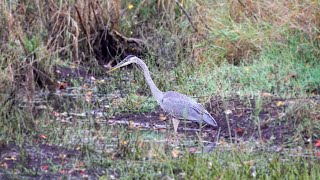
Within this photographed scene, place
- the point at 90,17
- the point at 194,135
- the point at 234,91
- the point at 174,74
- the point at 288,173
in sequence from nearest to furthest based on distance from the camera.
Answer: the point at 288,173 → the point at 194,135 → the point at 234,91 → the point at 174,74 → the point at 90,17

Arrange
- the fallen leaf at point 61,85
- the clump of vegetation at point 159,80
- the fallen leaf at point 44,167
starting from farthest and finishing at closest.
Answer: the fallen leaf at point 61,85 < the clump of vegetation at point 159,80 < the fallen leaf at point 44,167

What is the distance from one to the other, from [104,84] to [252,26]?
209cm

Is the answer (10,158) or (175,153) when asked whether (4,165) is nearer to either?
(10,158)

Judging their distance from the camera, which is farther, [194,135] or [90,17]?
[90,17]

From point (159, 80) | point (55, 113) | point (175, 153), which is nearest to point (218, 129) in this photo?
point (175, 153)

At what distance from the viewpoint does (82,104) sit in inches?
388

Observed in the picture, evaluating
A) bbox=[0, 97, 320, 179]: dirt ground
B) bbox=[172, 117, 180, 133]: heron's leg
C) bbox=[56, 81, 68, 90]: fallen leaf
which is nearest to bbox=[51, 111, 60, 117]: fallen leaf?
bbox=[0, 97, 320, 179]: dirt ground

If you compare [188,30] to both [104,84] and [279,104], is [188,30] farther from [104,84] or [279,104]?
[279,104]

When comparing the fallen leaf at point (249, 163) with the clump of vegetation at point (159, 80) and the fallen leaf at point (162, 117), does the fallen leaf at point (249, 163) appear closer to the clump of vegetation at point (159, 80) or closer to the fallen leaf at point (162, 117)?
the clump of vegetation at point (159, 80)

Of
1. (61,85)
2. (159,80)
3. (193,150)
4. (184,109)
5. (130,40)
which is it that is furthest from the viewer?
(130,40)

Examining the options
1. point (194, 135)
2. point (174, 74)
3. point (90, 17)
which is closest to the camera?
point (194, 135)

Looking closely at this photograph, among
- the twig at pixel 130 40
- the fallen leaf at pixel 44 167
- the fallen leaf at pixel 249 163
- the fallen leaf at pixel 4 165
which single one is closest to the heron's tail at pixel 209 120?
the fallen leaf at pixel 249 163

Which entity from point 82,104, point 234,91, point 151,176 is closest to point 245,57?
point 234,91

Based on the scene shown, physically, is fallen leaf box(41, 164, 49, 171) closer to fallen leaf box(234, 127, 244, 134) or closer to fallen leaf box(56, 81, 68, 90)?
fallen leaf box(234, 127, 244, 134)
